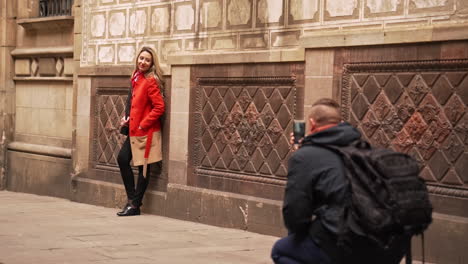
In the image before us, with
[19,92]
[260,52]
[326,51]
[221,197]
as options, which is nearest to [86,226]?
[221,197]

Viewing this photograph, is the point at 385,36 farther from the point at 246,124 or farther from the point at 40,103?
the point at 40,103

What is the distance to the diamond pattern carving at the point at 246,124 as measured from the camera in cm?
1048

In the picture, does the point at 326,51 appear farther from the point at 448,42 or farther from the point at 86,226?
the point at 86,226

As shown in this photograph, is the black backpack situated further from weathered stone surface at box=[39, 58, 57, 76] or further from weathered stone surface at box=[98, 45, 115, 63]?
weathered stone surface at box=[39, 58, 57, 76]

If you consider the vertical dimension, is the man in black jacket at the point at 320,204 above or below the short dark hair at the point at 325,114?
below

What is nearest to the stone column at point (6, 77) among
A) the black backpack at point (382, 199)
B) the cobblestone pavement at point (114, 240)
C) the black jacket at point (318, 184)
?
the cobblestone pavement at point (114, 240)

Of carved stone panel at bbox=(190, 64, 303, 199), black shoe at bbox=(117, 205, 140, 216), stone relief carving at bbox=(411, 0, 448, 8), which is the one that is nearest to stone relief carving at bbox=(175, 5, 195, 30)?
carved stone panel at bbox=(190, 64, 303, 199)

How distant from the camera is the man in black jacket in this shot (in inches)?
201

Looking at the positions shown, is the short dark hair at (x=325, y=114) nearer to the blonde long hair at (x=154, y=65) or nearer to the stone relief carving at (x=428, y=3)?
the stone relief carving at (x=428, y=3)

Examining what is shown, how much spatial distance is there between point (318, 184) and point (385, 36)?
4.19 m

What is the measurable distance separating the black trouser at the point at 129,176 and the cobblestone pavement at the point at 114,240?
0.96ft

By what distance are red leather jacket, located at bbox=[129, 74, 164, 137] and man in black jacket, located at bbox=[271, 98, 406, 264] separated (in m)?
7.02

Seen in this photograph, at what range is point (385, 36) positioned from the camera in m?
9.01

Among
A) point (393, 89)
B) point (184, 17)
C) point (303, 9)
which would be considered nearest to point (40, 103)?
point (184, 17)
